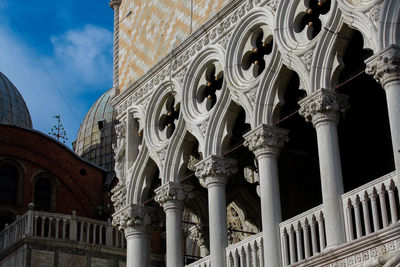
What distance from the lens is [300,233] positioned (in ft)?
40.6

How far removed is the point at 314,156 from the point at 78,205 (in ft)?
45.7

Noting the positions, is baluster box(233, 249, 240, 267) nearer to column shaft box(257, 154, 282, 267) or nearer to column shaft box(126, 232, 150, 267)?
column shaft box(257, 154, 282, 267)

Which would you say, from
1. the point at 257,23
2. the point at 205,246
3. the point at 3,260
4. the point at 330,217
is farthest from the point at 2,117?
the point at 330,217

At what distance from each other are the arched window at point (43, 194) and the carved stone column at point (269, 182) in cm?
1574

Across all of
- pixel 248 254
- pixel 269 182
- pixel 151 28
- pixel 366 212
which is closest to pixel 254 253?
pixel 248 254

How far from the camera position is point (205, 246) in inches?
683

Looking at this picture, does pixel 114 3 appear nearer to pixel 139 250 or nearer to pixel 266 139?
pixel 139 250

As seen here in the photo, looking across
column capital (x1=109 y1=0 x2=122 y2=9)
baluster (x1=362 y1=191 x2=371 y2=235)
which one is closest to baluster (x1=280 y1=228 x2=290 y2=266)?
baluster (x1=362 y1=191 x2=371 y2=235)

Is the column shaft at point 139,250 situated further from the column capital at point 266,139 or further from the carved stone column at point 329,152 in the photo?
the carved stone column at point 329,152

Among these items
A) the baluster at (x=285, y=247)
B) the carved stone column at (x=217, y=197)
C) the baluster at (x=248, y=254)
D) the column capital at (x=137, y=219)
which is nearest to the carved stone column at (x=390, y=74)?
the baluster at (x=285, y=247)

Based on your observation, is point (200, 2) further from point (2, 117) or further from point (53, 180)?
point (2, 117)

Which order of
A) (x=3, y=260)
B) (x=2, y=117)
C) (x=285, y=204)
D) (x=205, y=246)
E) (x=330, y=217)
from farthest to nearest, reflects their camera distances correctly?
(x=2, y=117), (x=3, y=260), (x=205, y=246), (x=285, y=204), (x=330, y=217)

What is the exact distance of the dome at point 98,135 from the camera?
3825 cm

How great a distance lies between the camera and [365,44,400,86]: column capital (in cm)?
1126
